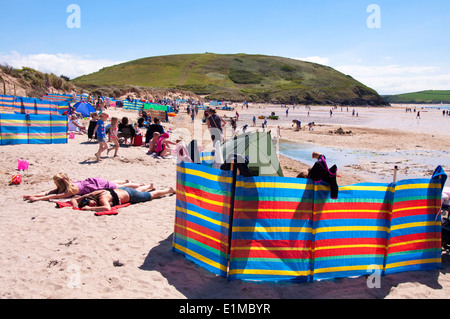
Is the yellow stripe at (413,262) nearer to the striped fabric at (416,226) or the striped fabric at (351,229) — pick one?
the striped fabric at (416,226)

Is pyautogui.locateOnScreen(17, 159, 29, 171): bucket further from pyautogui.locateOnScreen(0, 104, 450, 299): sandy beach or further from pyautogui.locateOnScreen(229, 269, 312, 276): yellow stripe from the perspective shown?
pyautogui.locateOnScreen(229, 269, 312, 276): yellow stripe

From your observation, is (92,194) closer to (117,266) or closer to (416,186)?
(117,266)

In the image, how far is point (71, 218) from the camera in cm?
577

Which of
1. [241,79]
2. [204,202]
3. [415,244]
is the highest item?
[241,79]

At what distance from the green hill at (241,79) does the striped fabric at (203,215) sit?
8731cm

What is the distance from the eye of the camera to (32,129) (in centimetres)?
1259

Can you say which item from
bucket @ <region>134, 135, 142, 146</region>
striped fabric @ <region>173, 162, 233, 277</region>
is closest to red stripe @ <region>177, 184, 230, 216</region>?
striped fabric @ <region>173, 162, 233, 277</region>

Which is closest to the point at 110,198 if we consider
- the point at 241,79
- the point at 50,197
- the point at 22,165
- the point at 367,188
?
the point at 50,197

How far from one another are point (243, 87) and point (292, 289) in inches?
4790

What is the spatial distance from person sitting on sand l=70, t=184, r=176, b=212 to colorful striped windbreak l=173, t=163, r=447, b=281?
2.47m

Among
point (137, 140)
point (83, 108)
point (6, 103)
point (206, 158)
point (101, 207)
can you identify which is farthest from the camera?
point (6, 103)

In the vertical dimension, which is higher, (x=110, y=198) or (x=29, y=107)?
(x=29, y=107)

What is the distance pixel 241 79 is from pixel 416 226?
132103 millimetres
